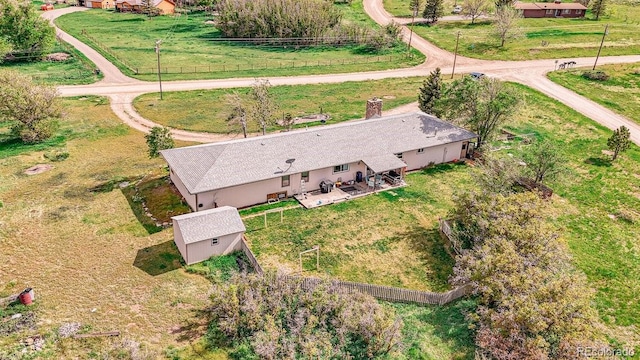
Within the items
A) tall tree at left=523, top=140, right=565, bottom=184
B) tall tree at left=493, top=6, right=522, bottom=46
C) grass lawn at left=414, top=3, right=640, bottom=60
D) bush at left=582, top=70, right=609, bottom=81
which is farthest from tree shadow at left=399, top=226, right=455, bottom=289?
tall tree at left=493, top=6, right=522, bottom=46

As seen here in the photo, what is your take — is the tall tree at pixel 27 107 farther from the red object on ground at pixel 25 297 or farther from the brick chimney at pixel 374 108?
the brick chimney at pixel 374 108

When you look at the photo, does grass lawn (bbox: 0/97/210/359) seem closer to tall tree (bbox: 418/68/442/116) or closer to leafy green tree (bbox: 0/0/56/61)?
tall tree (bbox: 418/68/442/116)

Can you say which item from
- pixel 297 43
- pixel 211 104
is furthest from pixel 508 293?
pixel 297 43

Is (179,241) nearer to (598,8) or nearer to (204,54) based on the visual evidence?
(204,54)

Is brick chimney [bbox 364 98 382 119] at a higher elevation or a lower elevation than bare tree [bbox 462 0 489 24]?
lower

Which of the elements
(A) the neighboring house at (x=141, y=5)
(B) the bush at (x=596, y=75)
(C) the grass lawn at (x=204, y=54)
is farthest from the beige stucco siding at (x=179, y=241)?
(A) the neighboring house at (x=141, y=5)
